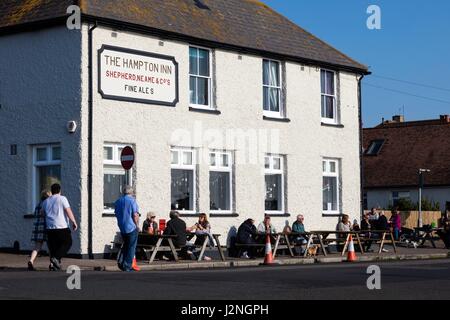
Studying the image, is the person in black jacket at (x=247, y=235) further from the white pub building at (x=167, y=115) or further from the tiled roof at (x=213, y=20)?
the tiled roof at (x=213, y=20)

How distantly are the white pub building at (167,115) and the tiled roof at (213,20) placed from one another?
0.06 meters

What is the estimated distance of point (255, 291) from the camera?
14523 mm

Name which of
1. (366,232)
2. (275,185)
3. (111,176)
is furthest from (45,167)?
(366,232)

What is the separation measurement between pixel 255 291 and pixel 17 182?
43.8 ft

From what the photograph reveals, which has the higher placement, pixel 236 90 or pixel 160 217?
pixel 236 90

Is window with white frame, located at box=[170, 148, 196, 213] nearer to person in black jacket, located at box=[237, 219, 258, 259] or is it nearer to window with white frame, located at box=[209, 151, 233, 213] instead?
window with white frame, located at box=[209, 151, 233, 213]

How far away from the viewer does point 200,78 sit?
28391mm

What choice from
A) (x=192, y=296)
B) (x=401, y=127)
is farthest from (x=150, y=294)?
(x=401, y=127)

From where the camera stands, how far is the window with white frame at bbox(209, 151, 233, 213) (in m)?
28.6

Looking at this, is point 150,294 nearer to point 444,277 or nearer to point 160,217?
point 444,277

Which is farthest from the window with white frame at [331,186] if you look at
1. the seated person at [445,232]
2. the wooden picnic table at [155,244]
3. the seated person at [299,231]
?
the wooden picnic table at [155,244]

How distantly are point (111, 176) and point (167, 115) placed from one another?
2525 millimetres

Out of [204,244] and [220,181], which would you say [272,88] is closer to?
[220,181]
